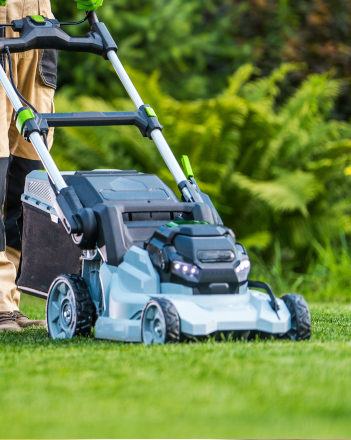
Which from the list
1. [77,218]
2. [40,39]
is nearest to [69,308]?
[77,218]

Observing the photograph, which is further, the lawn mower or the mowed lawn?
the lawn mower

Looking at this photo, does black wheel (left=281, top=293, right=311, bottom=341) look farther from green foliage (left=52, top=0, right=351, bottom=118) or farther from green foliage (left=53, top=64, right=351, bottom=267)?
green foliage (left=52, top=0, right=351, bottom=118)

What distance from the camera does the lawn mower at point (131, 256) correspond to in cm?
240

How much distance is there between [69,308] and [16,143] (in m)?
1.16

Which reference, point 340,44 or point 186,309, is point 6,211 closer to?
point 186,309

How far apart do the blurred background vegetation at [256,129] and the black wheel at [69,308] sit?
2.95 meters

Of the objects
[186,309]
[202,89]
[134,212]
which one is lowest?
[186,309]

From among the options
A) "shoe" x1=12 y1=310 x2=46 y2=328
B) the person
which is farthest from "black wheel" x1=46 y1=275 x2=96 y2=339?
"shoe" x1=12 y1=310 x2=46 y2=328

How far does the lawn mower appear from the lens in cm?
240

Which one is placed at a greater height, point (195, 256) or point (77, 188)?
point (77, 188)

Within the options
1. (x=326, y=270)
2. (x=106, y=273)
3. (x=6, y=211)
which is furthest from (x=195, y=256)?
(x=326, y=270)

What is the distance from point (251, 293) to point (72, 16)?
6447mm

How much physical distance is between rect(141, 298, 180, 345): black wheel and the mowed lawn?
0.05 metres

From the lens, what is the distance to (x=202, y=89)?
877cm
